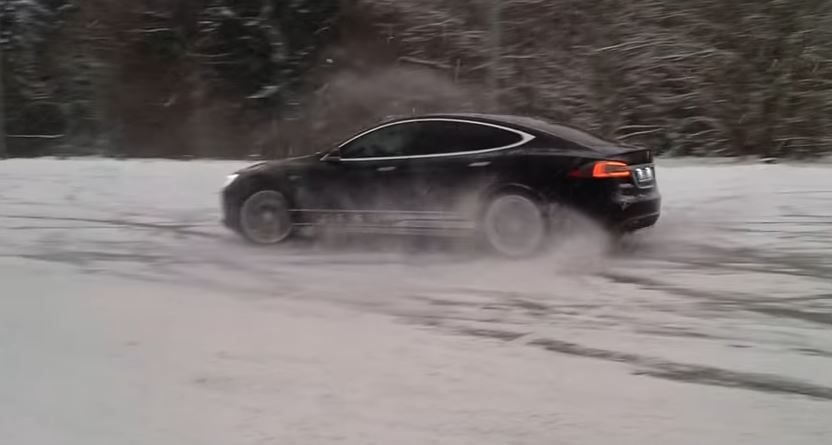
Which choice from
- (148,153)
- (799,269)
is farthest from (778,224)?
(148,153)

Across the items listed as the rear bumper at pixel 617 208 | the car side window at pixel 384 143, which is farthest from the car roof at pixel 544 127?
the rear bumper at pixel 617 208

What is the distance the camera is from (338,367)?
4734 mm

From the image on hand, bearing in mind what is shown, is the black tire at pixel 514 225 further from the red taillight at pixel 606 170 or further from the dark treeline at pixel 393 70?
the dark treeline at pixel 393 70

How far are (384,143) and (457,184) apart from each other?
937 millimetres

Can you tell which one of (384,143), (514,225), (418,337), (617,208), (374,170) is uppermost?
(384,143)

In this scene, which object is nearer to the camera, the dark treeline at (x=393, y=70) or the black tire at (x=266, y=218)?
the black tire at (x=266, y=218)

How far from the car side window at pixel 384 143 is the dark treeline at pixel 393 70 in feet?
17.0

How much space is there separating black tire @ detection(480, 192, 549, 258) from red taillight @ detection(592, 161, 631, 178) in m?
0.59

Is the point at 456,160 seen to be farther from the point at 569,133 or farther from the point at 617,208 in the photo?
the point at 617,208

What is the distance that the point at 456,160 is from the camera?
7766mm

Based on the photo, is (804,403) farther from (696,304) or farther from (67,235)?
(67,235)

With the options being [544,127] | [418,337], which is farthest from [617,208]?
[418,337]

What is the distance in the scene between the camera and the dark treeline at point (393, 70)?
478 inches

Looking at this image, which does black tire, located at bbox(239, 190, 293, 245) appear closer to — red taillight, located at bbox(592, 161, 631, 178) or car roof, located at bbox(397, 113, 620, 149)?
car roof, located at bbox(397, 113, 620, 149)
